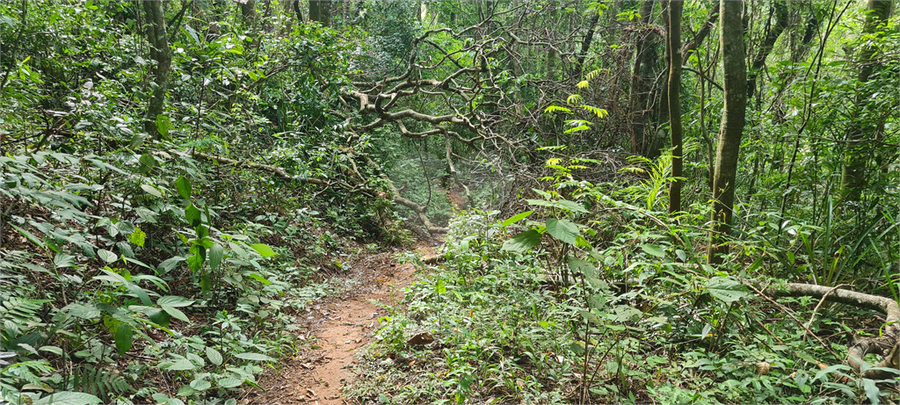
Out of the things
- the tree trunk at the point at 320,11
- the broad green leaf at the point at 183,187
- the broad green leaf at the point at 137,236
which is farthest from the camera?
the tree trunk at the point at 320,11

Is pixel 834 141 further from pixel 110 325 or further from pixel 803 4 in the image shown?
pixel 110 325

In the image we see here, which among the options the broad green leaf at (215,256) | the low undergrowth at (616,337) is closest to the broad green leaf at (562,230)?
the low undergrowth at (616,337)

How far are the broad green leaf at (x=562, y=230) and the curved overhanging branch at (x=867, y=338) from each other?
151 centimetres

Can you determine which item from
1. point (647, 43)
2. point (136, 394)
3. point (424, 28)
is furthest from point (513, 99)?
point (136, 394)

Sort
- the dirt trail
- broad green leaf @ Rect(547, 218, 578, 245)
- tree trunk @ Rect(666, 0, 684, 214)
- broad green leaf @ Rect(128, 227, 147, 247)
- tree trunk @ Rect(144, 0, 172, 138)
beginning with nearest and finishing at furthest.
Answer: 1. broad green leaf @ Rect(547, 218, 578, 245)
2. broad green leaf @ Rect(128, 227, 147, 247)
3. the dirt trail
4. tree trunk @ Rect(666, 0, 684, 214)
5. tree trunk @ Rect(144, 0, 172, 138)

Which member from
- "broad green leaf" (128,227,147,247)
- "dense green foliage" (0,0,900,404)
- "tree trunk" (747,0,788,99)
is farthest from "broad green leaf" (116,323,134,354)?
"tree trunk" (747,0,788,99)

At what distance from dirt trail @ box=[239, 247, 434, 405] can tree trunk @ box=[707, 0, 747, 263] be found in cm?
309

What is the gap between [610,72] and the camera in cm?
755

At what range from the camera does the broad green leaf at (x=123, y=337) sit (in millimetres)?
1885

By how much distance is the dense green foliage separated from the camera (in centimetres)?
235

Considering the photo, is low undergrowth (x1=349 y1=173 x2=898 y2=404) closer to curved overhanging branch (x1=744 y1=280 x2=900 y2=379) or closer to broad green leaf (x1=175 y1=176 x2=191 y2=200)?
curved overhanging branch (x1=744 y1=280 x2=900 y2=379)

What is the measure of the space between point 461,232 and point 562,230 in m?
3.49

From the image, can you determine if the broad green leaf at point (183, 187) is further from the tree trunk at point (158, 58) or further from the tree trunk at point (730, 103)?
the tree trunk at point (730, 103)

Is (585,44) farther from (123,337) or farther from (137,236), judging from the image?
(123,337)
